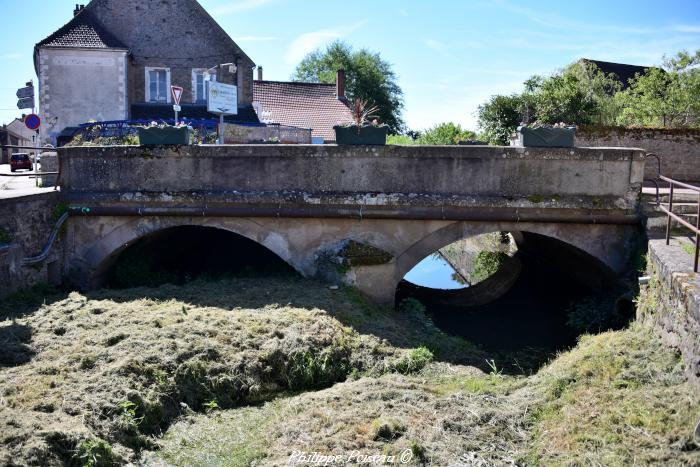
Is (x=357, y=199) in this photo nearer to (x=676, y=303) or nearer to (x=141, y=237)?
(x=141, y=237)

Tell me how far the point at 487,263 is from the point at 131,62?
16.6m

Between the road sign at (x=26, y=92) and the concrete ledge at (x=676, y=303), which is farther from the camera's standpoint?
the road sign at (x=26, y=92)

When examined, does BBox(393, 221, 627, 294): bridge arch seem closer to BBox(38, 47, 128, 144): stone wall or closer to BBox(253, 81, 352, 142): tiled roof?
BBox(38, 47, 128, 144): stone wall

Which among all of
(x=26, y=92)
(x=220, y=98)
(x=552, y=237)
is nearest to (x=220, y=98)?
(x=220, y=98)

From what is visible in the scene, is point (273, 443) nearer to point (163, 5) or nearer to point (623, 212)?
point (623, 212)

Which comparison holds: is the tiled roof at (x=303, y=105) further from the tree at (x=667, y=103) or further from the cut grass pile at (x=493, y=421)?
the cut grass pile at (x=493, y=421)

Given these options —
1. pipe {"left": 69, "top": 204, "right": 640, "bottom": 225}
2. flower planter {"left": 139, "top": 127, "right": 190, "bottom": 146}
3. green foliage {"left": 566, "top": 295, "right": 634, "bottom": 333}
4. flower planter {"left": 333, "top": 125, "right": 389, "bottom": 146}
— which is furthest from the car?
green foliage {"left": 566, "top": 295, "right": 634, "bottom": 333}

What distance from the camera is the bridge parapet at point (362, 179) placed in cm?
1098

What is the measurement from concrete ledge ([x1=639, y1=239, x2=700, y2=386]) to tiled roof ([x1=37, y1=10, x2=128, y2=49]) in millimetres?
21948

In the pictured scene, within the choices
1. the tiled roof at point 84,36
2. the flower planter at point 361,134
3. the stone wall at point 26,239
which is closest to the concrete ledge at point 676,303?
the flower planter at point 361,134

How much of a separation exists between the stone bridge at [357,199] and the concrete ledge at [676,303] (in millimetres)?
2028

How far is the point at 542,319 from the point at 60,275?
30.9ft

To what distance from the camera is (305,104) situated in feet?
116

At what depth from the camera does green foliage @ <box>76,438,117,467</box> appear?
19.0 feet
